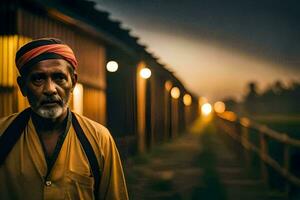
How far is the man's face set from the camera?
2.54 meters

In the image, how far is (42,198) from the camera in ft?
7.92

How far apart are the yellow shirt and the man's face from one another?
0.11 metres

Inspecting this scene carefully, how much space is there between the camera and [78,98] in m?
9.64

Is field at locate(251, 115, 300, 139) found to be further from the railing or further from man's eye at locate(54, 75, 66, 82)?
man's eye at locate(54, 75, 66, 82)

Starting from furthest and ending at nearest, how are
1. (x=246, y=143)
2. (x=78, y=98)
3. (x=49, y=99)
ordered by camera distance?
(x=246, y=143) < (x=78, y=98) < (x=49, y=99)

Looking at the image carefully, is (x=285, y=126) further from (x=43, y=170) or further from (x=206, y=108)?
(x=43, y=170)

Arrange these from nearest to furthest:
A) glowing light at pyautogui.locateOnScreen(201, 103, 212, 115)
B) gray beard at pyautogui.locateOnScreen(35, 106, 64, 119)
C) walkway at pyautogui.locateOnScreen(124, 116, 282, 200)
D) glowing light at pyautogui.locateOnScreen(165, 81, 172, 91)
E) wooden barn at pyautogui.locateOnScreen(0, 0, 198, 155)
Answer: gray beard at pyautogui.locateOnScreen(35, 106, 64, 119)
wooden barn at pyautogui.locateOnScreen(0, 0, 198, 155)
walkway at pyautogui.locateOnScreen(124, 116, 282, 200)
glowing light at pyautogui.locateOnScreen(165, 81, 172, 91)
glowing light at pyautogui.locateOnScreen(201, 103, 212, 115)

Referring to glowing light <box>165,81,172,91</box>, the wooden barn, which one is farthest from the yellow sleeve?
glowing light <box>165,81,172,91</box>

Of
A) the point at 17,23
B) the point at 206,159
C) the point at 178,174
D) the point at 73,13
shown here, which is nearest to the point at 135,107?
the point at 206,159

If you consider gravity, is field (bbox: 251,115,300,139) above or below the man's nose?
below

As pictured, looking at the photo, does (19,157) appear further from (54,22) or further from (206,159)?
(206,159)

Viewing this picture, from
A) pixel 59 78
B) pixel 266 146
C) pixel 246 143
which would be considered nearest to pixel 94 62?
pixel 266 146

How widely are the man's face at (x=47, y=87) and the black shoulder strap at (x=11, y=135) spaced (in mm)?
93

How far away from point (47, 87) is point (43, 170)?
0.42 metres
